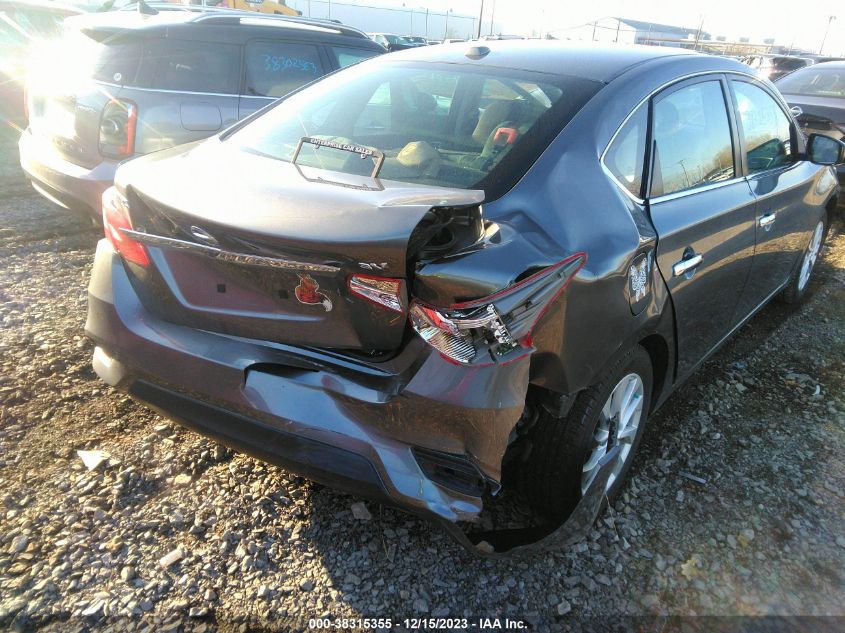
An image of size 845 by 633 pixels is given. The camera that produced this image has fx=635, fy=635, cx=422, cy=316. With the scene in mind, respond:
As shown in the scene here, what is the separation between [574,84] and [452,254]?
41.0 inches

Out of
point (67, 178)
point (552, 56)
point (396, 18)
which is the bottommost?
point (396, 18)

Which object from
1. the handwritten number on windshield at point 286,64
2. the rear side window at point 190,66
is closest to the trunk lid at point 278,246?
the rear side window at point 190,66

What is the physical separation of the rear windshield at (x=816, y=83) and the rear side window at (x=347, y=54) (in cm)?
510

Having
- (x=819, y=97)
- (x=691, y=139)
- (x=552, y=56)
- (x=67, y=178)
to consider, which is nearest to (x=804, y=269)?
(x=691, y=139)

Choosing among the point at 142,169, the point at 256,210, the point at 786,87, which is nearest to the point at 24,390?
the point at 142,169

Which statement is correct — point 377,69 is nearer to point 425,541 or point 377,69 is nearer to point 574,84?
point 574,84

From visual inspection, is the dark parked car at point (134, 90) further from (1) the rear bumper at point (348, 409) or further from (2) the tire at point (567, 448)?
(2) the tire at point (567, 448)

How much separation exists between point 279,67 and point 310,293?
399cm

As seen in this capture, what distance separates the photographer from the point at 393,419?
178cm

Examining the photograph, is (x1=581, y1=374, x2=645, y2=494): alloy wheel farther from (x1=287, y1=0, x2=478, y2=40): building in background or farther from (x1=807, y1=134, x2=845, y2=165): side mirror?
(x1=287, y1=0, x2=478, y2=40): building in background

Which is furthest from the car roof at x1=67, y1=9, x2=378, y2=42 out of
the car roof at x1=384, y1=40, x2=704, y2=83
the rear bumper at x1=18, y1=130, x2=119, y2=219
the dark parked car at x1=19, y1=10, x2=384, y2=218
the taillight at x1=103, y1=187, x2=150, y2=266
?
the taillight at x1=103, y1=187, x2=150, y2=266

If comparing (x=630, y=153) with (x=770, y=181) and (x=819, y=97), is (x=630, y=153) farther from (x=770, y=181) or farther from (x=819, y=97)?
(x=819, y=97)

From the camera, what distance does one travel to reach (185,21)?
4660 millimetres

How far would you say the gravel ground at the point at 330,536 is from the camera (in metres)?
2.02
